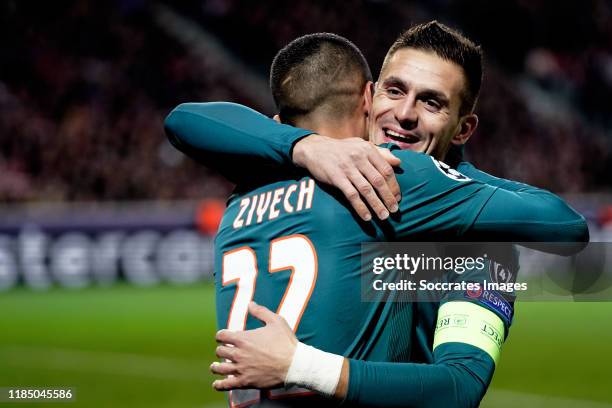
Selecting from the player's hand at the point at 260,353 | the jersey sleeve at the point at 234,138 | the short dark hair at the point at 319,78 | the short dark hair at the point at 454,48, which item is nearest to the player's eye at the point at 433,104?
the short dark hair at the point at 454,48

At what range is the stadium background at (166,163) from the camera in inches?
337

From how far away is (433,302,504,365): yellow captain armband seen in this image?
2592 mm

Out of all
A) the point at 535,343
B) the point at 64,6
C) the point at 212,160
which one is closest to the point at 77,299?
the point at 535,343

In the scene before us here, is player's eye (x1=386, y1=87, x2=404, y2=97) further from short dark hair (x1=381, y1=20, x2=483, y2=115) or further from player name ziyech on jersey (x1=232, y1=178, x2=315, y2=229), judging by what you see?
player name ziyech on jersey (x1=232, y1=178, x2=315, y2=229)

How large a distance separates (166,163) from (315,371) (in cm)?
1370

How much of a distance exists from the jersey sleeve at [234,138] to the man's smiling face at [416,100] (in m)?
0.54

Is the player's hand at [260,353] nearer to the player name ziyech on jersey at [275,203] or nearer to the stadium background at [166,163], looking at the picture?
the player name ziyech on jersey at [275,203]

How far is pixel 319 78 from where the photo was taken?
272 centimetres

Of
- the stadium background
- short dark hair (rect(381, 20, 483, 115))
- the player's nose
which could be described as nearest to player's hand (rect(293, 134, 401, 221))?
the player's nose

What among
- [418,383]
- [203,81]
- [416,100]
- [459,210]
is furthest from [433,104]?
[203,81]

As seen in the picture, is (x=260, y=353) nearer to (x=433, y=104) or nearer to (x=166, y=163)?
(x=433, y=104)

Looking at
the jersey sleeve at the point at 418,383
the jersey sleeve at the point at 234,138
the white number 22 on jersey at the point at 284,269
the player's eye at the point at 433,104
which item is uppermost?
the player's eye at the point at 433,104

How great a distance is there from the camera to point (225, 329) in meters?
2.63

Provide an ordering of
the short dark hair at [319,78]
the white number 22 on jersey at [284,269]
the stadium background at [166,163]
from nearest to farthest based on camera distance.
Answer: the white number 22 on jersey at [284,269] < the short dark hair at [319,78] < the stadium background at [166,163]
